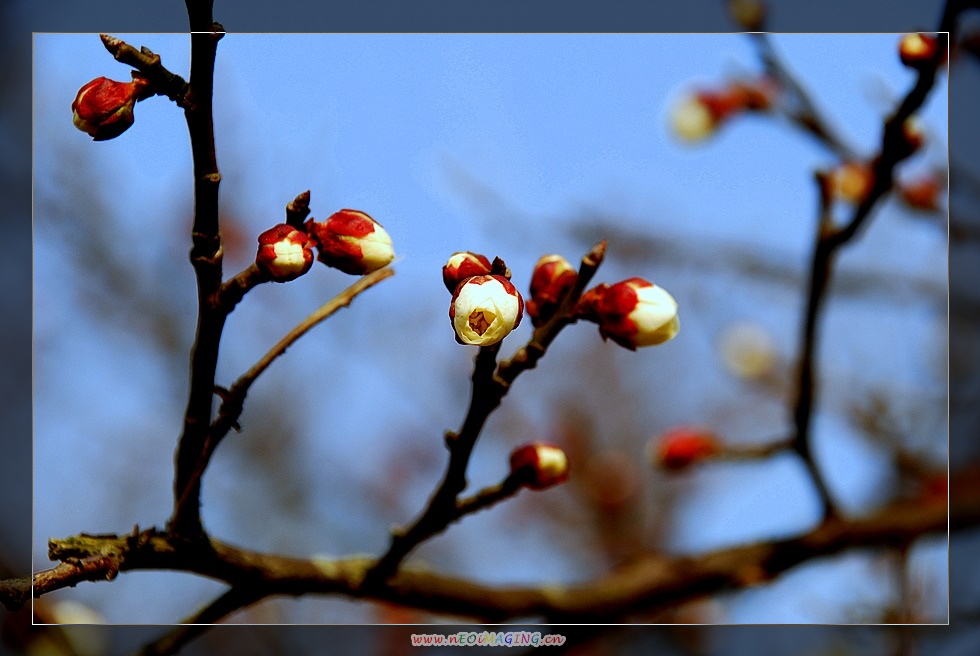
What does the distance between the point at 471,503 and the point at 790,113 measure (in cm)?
70

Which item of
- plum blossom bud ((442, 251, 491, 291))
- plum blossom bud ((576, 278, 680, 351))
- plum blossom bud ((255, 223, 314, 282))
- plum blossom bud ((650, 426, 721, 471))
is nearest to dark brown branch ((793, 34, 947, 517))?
plum blossom bud ((650, 426, 721, 471))

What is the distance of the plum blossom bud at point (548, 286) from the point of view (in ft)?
1.85

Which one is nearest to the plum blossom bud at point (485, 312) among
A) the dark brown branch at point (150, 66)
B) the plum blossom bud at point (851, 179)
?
the dark brown branch at point (150, 66)

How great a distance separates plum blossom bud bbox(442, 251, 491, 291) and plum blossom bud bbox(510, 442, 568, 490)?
0.56 feet

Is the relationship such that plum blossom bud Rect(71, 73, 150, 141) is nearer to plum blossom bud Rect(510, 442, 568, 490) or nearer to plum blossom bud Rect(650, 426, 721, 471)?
plum blossom bud Rect(510, 442, 568, 490)

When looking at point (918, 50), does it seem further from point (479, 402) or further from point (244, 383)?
point (244, 383)

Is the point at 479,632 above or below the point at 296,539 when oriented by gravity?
below

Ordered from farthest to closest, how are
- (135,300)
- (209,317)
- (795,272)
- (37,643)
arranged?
(135,300) → (795,272) → (37,643) → (209,317)

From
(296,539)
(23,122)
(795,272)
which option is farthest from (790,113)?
(296,539)

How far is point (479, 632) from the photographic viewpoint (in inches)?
37.7

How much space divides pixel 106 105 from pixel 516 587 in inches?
21.9

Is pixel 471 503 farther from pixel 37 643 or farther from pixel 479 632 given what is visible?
pixel 37 643

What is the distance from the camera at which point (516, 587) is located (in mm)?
781

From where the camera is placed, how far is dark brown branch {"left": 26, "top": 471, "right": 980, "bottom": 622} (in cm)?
49
